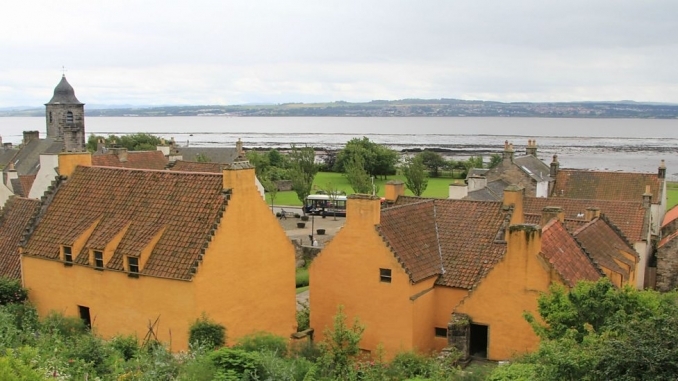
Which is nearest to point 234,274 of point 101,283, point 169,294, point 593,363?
point 169,294

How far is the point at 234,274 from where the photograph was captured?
2503 centimetres

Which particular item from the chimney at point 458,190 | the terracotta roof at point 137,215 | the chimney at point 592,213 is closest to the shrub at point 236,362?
the terracotta roof at point 137,215

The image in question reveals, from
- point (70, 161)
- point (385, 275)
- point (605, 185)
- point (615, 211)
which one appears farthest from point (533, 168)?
point (70, 161)

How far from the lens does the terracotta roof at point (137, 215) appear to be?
24766 mm

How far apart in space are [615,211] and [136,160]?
34.1 metres

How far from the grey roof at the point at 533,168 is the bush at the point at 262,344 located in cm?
3194

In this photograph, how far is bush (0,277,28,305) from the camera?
27516 mm

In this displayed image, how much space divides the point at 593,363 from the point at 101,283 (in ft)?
59.9

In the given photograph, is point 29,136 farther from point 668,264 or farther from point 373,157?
point 668,264

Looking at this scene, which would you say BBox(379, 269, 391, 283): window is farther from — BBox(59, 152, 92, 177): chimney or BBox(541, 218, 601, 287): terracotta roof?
BBox(59, 152, 92, 177): chimney

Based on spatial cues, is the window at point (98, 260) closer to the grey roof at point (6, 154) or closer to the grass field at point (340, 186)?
the grass field at point (340, 186)

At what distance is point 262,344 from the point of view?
75.8 ft

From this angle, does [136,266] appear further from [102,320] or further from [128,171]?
[128,171]

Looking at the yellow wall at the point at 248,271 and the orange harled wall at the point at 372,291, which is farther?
the orange harled wall at the point at 372,291
